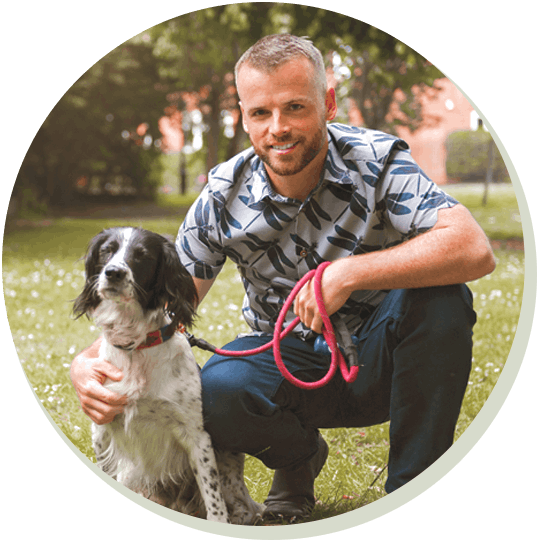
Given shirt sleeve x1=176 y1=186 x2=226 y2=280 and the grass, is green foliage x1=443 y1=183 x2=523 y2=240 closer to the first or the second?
the grass

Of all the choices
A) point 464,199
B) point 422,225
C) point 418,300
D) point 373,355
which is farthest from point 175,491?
point 464,199

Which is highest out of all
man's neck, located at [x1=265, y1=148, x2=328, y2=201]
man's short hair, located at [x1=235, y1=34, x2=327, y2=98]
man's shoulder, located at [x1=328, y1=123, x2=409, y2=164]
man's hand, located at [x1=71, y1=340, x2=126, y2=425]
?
man's short hair, located at [x1=235, y1=34, x2=327, y2=98]

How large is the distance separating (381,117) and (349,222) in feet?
3.94

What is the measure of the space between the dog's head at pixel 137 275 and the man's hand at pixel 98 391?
0.17 meters

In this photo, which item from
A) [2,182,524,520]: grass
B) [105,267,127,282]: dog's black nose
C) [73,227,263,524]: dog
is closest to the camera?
[105,267,127,282]: dog's black nose

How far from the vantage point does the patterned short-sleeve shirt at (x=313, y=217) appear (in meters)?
1.97

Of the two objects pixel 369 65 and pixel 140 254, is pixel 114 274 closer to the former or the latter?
pixel 140 254

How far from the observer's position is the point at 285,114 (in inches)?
73.7

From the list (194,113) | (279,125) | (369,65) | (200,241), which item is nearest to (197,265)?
(200,241)

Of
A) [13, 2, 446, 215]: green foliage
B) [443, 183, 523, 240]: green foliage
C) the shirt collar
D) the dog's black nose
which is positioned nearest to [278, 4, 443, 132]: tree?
[13, 2, 446, 215]: green foliage

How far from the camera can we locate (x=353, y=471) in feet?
7.48

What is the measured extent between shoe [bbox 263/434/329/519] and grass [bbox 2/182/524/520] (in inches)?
1.5

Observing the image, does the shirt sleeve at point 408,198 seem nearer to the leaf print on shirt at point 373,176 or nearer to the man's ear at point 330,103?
the leaf print on shirt at point 373,176

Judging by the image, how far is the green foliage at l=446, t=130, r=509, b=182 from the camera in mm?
2541
